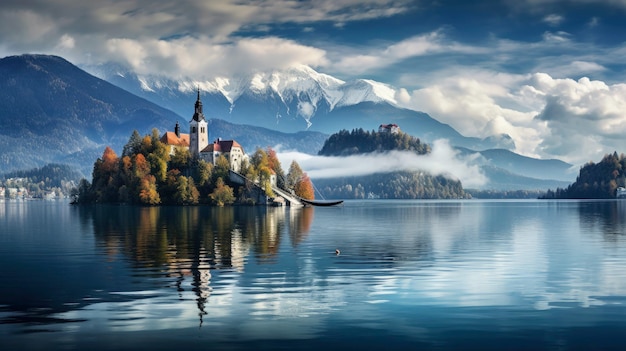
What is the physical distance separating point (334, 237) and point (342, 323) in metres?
45.7

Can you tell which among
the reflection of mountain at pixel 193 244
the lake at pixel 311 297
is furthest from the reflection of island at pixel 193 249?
the lake at pixel 311 297

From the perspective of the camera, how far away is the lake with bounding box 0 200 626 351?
80.3 ft

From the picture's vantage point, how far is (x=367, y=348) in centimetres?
2328

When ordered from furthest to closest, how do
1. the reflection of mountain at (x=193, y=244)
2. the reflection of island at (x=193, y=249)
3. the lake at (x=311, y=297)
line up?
the reflection of mountain at (x=193, y=244), the reflection of island at (x=193, y=249), the lake at (x=311, y=297)

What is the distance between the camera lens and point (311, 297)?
32.7m

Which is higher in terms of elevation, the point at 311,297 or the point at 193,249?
the point at 193,249

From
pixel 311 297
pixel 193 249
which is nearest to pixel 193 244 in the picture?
pixel 193 249

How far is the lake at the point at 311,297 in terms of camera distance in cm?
2448

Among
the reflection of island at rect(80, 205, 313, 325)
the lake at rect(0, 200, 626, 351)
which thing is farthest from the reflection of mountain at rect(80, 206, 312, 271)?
the lake at rect(0, 200, 626, 351)

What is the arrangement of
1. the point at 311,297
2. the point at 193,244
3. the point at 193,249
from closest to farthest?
the point at 311,297 → the point at 193,249 → the point at 193,244

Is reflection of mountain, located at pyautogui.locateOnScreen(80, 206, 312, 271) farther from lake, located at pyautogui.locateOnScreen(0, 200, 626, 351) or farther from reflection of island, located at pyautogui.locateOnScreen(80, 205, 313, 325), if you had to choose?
lake, located at pyautogui.locateOnScreen(0, 200, 626, 351)

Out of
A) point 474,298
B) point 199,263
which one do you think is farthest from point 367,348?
point 199,263

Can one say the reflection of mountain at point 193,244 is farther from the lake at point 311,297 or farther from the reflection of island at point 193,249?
the lake at point 311,297

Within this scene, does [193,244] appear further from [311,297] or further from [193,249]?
[311,297]
